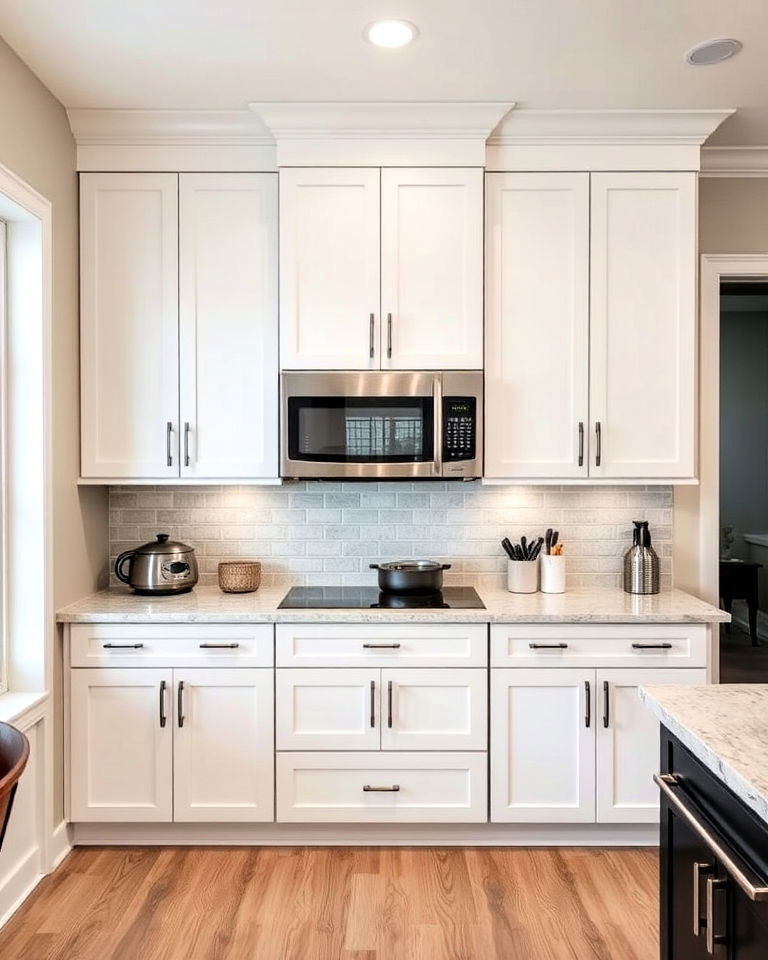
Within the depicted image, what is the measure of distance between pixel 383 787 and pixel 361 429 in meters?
1.32

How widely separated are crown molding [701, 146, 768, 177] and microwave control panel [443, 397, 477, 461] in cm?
151

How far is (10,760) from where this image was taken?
1280 mm

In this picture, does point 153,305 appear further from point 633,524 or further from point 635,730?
point 635,730

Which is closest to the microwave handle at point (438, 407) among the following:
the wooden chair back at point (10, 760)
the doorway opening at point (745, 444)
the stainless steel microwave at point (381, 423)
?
the stainless steel microwave at point (381, 423)

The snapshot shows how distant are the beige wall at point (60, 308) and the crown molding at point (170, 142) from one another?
0.31ft

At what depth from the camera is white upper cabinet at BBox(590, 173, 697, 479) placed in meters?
2.87

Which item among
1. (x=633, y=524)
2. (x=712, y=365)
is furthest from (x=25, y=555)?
(x=712, y=365)

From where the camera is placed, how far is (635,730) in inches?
106

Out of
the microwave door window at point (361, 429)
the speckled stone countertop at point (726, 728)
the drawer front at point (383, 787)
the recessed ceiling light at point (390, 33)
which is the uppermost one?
the recessed ceiling light at point (390, 33)

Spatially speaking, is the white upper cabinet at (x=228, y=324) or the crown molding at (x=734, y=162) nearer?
the white upper cabinet at (x=228, y=324)

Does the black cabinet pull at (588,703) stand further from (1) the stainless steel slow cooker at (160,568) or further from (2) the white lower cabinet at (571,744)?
(1) the stainless steel slow cooker at (160,568)

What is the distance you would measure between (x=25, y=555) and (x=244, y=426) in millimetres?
911

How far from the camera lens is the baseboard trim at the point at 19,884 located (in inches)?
90.1

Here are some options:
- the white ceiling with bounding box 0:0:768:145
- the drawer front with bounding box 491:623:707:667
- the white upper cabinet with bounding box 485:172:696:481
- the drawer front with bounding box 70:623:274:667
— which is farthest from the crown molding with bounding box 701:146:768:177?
the drawer front with bounding box 70:623:274:667
